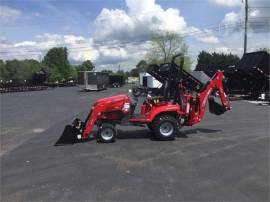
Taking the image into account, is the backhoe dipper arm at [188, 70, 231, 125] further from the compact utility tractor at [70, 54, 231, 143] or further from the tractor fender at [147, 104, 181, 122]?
the tractor fender at [147, 104, 181, 122]

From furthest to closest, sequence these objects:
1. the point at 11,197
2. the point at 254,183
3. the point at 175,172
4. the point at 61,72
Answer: the point at 61,72 → the point at 175,172 → the point at 254,183 → the point at 11,197

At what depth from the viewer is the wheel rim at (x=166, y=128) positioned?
10.7 metres

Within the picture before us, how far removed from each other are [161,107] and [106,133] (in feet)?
5.78

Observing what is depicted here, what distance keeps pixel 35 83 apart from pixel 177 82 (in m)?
70.6

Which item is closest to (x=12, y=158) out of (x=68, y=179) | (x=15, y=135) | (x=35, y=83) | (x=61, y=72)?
(x=68, y=179)

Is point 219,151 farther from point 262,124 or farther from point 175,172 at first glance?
point 262,124

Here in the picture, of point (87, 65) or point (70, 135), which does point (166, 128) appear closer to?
point (70, 135)

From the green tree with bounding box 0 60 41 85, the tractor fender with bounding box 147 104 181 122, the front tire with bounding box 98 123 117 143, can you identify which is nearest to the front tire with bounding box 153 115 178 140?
the tractor fender with bounding box 147 104 181 122

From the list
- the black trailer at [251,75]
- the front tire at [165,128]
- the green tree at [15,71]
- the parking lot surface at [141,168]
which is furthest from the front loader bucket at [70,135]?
the green tree at [15,71]

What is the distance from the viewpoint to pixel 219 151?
9.09 m

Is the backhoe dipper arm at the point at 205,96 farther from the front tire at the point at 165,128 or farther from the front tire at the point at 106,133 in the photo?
the front tire at the point at 106,133

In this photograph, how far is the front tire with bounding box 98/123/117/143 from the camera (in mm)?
10508

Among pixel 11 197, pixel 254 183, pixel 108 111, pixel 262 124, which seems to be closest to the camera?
pixel 11 197

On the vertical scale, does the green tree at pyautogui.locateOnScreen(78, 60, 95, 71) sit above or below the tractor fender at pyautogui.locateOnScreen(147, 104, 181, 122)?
above
